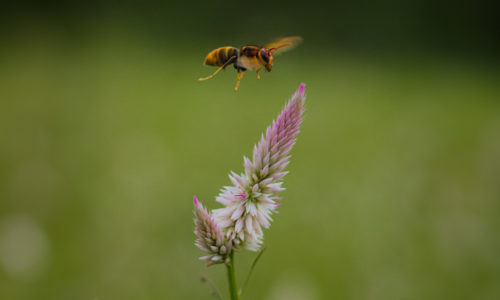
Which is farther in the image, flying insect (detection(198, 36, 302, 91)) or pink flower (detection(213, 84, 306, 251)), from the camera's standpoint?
flying insect (detection(198, 36, 302, 91))

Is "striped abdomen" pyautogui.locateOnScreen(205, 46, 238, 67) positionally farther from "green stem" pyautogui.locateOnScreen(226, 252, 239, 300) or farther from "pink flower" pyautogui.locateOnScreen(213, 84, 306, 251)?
"green stem" pyautogui.locateOnScreen(226, 252, 239, 300)

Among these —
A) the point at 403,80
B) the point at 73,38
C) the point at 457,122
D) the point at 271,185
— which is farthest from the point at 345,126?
the point at 271,185

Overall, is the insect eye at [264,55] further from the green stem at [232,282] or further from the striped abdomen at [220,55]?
the green stem at [232,282]

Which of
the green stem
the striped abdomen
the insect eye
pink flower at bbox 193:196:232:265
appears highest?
the striped abdomen

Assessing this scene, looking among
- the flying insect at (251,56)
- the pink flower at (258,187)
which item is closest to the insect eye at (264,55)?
the flying insect at (251,56)

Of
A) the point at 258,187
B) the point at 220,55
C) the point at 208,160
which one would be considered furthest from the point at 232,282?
the point at 208,160

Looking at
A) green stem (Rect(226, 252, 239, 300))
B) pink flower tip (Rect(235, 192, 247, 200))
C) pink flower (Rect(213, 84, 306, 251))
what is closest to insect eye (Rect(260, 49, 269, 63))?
pink flower (Rect(213, 84, 306, 251))

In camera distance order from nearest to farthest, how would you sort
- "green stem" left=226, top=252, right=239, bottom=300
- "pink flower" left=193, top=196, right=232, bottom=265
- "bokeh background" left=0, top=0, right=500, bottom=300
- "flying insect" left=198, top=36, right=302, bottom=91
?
"green stem" left=226, top=252, right=239, bottom=300
"pink flower" left=193, top=196, right=232, bottom=265
"flying insect" left=198, top=36, right=302, bottom=91
"bokeh background" left=0, top=0, right=500, bottom=300
